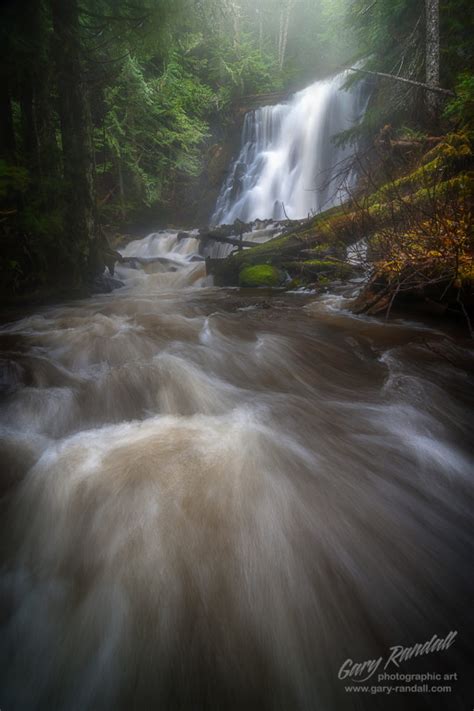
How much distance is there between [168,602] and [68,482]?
98 cm

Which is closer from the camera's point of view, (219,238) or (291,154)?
(219,238)

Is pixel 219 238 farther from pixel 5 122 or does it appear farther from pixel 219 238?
pixel 5 122

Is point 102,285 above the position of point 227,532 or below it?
above

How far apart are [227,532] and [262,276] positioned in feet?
21.8

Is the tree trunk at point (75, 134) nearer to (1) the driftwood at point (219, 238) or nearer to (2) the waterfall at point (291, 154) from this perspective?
(1) the driftwood at point (219, 238)

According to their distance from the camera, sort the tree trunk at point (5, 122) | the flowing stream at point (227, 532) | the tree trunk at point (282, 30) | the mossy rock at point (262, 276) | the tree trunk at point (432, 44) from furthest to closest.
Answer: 1. the tree trunk at point (282, 30)
2. the mossy rock at point (262, 276)
3. the tree trunk at point (432, 44)
4. the tree trunk at point (5, 122)
5. the flowing stream at point (227, 532)

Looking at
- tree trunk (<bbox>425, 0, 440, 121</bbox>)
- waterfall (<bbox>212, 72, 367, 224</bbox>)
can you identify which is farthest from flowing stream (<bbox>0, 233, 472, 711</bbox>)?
waterfall (<bbox>212, 72, 367, 224</bbox>)

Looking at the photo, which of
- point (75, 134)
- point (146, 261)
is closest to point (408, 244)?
point (75, 134)

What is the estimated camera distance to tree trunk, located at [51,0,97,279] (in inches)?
238

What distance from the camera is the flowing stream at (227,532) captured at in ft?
3.95

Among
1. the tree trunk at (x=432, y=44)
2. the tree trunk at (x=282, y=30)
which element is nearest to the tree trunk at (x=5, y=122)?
the tree trunk at (x=432, y=44)

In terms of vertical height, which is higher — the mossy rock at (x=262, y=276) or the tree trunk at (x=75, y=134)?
the tree trunk at (x=75, y=134)

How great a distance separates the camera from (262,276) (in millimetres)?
7695

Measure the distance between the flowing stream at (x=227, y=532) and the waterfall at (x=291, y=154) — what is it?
12693 millimetres
